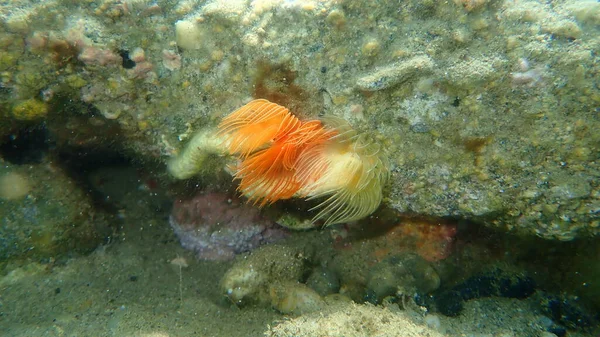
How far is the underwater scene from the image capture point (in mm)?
2725

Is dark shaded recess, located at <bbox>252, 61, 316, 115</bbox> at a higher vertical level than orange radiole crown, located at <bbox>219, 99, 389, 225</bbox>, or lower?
higher

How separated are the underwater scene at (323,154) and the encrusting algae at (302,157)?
17 millimetres

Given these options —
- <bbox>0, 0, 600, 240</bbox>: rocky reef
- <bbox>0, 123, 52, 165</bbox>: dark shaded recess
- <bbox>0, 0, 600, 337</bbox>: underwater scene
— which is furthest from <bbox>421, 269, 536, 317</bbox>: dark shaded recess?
<bbox>0, 123, 52, 165</bbox>: dark shaded recess

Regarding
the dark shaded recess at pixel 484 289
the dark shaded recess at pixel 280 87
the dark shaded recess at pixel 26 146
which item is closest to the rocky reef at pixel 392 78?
the dark shaded recess at pixel 280 87

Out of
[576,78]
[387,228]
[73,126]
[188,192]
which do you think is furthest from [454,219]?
[73,126]

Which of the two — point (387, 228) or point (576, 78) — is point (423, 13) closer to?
point (576, 78)

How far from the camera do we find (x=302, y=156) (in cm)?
297

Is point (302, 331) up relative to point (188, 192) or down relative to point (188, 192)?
up

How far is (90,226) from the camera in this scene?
4453mm

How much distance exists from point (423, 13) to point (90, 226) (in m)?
4.37

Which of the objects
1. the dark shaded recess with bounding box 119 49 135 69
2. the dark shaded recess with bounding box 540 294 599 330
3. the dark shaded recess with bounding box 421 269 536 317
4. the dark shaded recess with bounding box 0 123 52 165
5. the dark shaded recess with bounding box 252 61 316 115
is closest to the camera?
the dark shaded recess with bounding box 252 61 316 115

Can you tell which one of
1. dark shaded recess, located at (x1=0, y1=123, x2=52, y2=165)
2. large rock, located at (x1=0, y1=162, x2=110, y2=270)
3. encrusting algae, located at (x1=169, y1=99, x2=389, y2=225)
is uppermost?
encrusting algae, located at (x1=169, y1=99, x2=389, y2=225)

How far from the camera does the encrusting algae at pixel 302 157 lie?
2.88 metres

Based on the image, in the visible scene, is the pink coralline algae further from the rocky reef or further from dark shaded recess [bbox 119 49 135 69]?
dark shaded recess [bbox 119 49 135 69]
